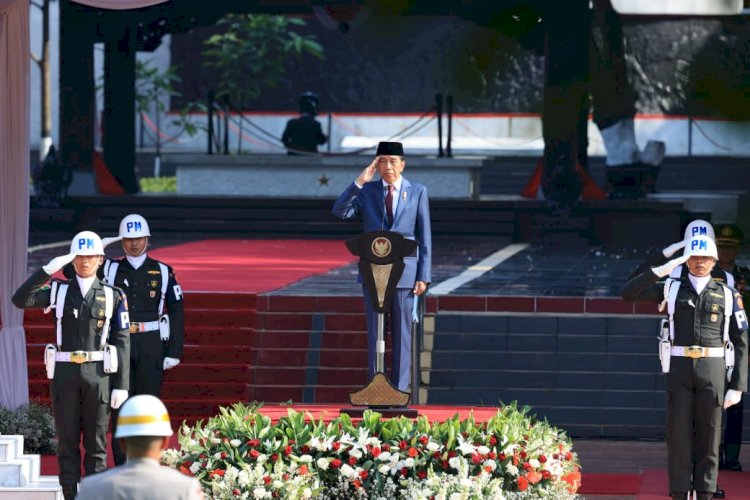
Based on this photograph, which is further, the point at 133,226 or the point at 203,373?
the point at 203,373

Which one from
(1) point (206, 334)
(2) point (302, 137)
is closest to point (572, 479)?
(1) point (206, 334)

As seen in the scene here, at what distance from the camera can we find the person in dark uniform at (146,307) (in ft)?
32.3

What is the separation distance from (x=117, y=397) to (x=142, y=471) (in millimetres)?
5024

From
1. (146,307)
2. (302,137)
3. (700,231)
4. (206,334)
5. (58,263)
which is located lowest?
(206,334)

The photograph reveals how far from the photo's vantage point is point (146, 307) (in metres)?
9.88

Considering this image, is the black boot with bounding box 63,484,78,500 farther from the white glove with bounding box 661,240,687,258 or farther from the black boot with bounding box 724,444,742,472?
the black boot with bounding box 724,444,742,472

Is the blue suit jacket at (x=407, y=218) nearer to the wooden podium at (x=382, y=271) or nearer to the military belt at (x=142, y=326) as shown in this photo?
the wooden podium at (x=382, y=271)

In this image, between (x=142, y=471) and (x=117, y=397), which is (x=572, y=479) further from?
(x=142, y=471)

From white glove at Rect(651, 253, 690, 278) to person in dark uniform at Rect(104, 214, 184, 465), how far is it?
314 centimetres

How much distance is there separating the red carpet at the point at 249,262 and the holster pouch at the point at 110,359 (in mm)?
5118

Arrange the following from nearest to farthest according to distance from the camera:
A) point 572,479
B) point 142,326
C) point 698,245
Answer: point 572,479 → point 698,245 → point 142,326

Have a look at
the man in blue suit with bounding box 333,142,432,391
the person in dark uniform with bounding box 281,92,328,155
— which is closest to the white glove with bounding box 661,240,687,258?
the man in blue suit with bounding box 333,142,432,391

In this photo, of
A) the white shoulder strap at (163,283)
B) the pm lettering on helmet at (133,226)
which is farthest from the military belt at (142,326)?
the pm lettering on helmet at (133,226)

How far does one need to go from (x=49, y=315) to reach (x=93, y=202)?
8707 mm
